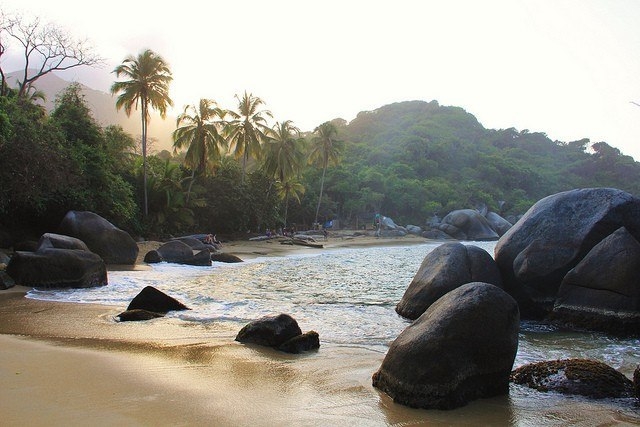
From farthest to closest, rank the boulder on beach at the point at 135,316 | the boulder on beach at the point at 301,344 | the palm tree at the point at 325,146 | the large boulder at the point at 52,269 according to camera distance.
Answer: the palm tree at the point at 325,146 < the large boulder at the point at 52,269 < the boulder on beach at the point at 135,316 < the boulder on beach at the point at 301,344

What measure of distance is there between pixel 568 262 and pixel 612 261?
87 centimetres

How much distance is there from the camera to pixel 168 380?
4.55 metres

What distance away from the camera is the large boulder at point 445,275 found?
29.4 feet

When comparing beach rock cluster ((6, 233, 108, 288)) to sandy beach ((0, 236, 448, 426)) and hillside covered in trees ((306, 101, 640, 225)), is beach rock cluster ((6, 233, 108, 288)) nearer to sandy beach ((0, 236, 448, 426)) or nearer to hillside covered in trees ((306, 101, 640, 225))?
sandy beach ((0, 236, 448, 426))

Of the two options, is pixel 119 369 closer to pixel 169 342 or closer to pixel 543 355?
pixel 169 342

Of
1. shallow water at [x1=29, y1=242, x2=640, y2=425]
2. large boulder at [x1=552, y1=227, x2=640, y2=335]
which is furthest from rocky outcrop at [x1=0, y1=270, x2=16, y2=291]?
large boulder at [x1=552, y1=227, x2=640, y2=335]

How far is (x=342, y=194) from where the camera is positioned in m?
54.8

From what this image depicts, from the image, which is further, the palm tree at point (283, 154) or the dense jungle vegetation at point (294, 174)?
the palm tree at point (283, 154)

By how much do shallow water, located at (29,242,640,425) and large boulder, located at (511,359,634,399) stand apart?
0.53ft

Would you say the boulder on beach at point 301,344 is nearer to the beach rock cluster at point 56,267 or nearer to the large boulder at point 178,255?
the beach rock cluster at point 56,267

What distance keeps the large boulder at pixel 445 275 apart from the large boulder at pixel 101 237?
1098cm

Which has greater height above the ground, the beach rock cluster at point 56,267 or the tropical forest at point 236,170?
the tropical forest at point 236,170

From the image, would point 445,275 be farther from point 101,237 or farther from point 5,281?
point 101,237

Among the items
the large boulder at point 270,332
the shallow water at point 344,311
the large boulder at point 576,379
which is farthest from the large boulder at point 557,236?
the large boulder at point 270,332
